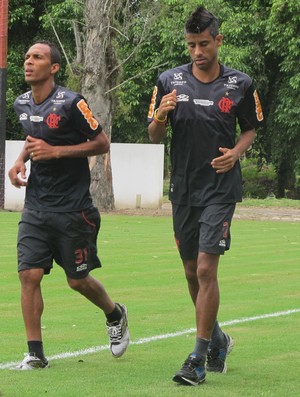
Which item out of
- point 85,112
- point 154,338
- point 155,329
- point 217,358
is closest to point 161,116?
point 85,112

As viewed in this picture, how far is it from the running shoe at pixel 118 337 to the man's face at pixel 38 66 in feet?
6.28

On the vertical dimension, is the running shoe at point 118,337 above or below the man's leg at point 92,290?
below

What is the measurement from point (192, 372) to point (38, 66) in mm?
2490

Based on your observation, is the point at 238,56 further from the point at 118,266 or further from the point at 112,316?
the point at 112,316

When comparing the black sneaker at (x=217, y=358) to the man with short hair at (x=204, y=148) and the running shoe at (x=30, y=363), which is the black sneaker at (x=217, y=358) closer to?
the man with short hair at (x=204, y=148)

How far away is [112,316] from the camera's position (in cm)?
867

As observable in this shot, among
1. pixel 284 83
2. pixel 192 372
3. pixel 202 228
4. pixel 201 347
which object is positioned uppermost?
pixel 284 83

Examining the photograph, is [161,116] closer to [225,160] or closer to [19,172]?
[225,160]

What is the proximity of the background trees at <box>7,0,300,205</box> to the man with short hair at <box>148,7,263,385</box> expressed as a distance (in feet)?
80.1

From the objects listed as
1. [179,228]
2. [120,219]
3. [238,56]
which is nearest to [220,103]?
[179,228]

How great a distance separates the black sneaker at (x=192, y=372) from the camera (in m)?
7.30

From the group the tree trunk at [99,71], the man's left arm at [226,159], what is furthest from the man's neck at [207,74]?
the tree trunk at [99,71]

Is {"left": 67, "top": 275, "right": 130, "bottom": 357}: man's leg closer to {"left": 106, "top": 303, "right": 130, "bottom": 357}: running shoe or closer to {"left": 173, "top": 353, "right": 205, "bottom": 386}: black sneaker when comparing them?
{"left": 106, "top": 303, "right": 130, "bottom": 357}: running shoe

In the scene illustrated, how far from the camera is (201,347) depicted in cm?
754
